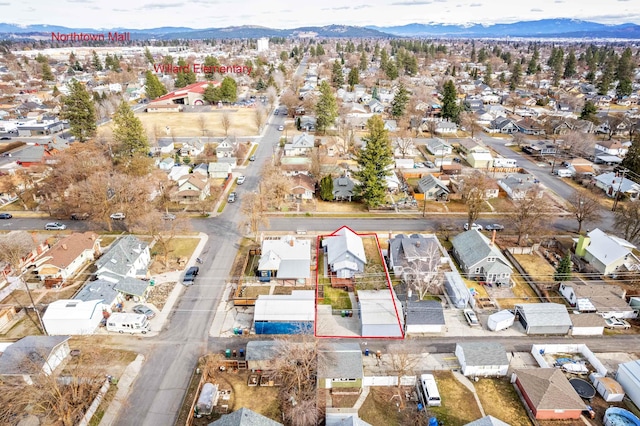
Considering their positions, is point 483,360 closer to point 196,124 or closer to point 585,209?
point 585,209

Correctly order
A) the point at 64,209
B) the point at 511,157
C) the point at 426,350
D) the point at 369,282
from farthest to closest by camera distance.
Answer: the point at 511,157 → the point at 64,209 → the point at 369,282 → the point at 426,350

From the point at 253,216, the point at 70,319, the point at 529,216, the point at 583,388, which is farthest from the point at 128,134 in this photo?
the point at 583,388

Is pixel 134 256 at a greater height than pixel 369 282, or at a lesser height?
greater

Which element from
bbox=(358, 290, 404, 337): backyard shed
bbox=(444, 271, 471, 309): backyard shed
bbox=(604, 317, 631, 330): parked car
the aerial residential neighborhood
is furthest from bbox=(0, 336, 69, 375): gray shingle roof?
bbox=(604, 317, 631, 330): parked car

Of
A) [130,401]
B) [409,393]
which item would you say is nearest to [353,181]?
[409,393]

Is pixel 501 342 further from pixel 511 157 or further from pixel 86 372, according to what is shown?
pixel 511 157
